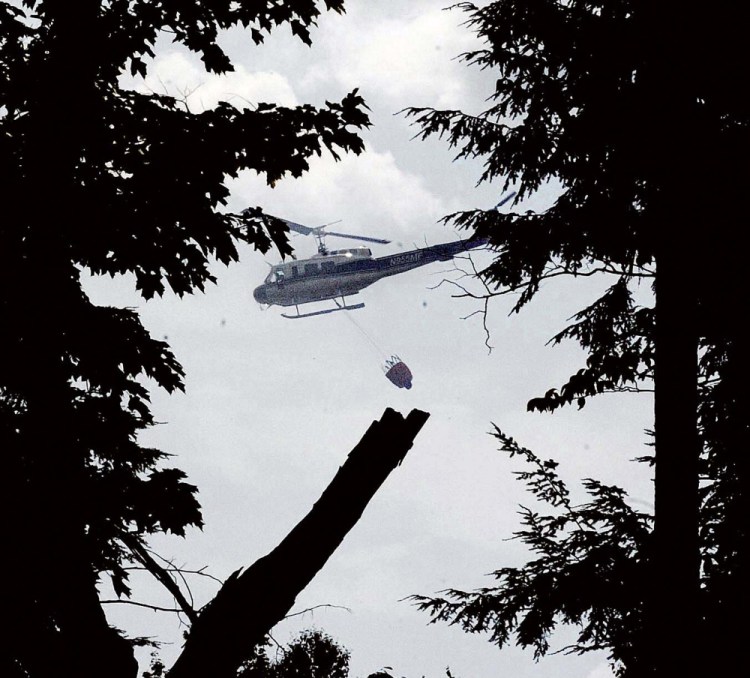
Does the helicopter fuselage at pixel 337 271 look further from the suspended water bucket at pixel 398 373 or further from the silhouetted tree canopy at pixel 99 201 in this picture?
the silhouetted tree canopy at pixel 99 201

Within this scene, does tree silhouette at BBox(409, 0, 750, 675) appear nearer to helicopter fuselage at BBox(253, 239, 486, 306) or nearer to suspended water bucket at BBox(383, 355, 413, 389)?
helicopter fuselage at BBox(253, 239, 486, 306)

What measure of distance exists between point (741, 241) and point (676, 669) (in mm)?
4036

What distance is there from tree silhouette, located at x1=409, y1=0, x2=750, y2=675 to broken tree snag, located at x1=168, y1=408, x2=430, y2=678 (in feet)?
20.3

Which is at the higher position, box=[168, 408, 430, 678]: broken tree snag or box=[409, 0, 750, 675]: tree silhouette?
box=[409, 0, 750, 675]: tree silhouette

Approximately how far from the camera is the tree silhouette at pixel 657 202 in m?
8.49

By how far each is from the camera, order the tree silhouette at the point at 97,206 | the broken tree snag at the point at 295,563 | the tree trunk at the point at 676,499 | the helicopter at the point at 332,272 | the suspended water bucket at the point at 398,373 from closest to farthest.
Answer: the broken tree snag at the point at 295,563
the tree silhouette at the point at 97,206
the tree trunk at the point at 676,499
the helicopter at the point at 332,272
the suspended water bucket at the point at 398,373

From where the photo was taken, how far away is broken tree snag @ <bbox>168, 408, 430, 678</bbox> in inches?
115

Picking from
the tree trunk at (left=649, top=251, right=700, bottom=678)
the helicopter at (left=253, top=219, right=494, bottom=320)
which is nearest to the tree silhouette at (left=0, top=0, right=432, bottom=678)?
the tree trunk at (left=649, top=251, right=700, bottom=678)

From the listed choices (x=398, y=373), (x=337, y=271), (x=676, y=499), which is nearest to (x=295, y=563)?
(x=676, y=499)

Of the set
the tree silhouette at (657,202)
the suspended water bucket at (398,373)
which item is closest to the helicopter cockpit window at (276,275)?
the suspended water bucket at (398,373)

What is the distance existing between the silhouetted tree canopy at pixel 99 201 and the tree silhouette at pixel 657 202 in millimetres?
3593

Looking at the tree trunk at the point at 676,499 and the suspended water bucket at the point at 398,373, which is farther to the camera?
the suspended water bucket at the point at 398,373

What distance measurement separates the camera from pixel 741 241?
28.7ft

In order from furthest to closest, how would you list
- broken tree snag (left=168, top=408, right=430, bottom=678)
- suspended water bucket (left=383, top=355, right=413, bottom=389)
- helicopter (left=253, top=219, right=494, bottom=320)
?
suspended water bucket (left=383, top=355, right=413, bottom=389)
helicopter (left=253, top=219, right=494, bottom=320)
broken tree snag (left=168, top=408, right=430, bottom=678)
